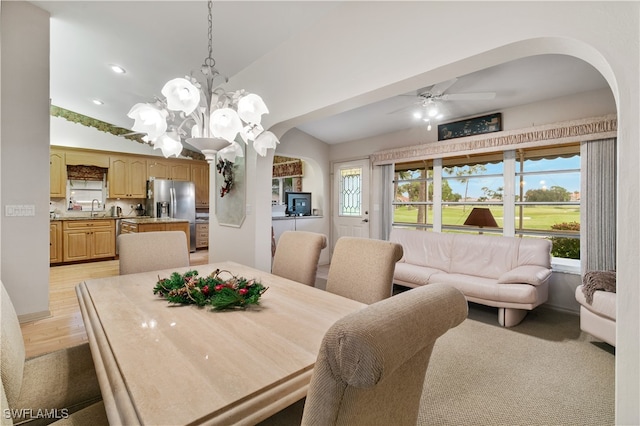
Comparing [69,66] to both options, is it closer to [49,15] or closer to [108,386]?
[49,15]

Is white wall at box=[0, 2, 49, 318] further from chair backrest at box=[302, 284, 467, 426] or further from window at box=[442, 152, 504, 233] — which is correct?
window at box=[442, 152, 504, 233]

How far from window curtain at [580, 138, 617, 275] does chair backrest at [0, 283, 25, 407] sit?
442cm

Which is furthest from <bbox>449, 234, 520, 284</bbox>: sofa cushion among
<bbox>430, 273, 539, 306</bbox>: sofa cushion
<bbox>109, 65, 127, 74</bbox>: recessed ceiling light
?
<bbox>109, 65, 127, 74</bbox>: recessed ceiling light

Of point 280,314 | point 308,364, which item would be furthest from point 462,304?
point 280,314

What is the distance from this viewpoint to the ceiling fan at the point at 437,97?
312 centimetres

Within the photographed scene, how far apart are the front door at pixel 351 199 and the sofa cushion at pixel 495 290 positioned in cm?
227

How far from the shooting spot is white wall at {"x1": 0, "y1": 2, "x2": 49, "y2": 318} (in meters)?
2.73

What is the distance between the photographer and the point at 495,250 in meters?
3.67

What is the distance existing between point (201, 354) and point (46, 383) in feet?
2.56

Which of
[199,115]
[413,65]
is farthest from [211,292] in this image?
[413,65]

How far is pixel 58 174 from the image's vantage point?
5723mm

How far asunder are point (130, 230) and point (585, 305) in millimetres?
6370

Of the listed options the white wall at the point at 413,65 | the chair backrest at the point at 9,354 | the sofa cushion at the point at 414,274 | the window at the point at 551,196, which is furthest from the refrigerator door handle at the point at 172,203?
the window at the point at 551,196

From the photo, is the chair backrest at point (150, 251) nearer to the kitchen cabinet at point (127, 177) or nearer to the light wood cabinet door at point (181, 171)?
the kitchen cabinet at point (127, 177)
